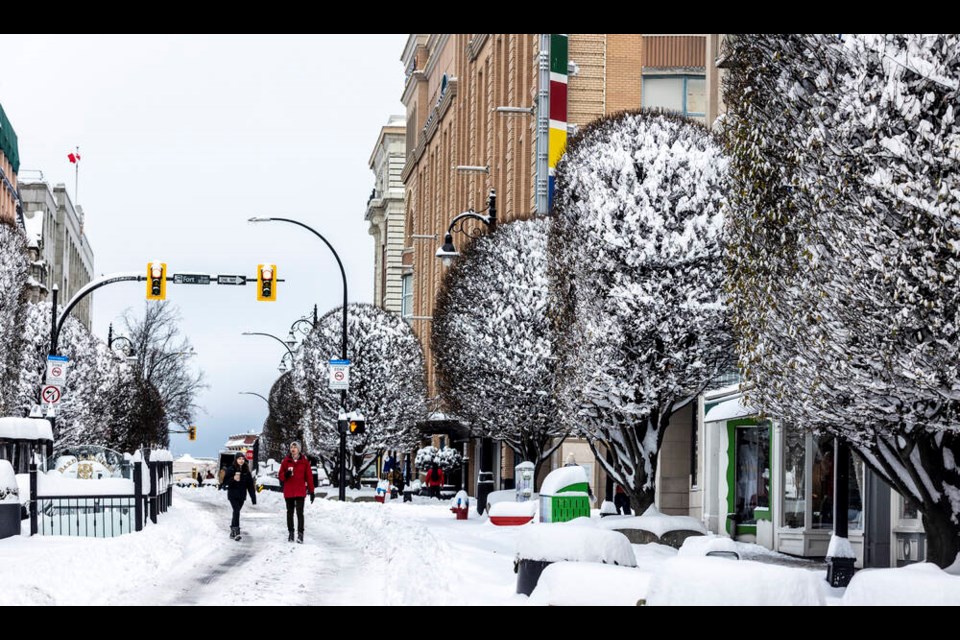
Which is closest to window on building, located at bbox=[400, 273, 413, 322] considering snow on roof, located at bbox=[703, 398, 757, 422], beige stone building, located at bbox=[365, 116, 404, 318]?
beige stone building, located at bbox=[365, 116, 404, 318]

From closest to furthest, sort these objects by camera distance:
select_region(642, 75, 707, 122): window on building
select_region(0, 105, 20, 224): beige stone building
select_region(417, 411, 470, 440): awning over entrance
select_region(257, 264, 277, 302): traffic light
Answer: select_region(257, 264, 277, 302): traffic light
select_region(642, 75, 707, 122): window on building
select_region(417, 411, 470, 440): awning over entrance
select_region(0, 105, 20, 224): beige stone building

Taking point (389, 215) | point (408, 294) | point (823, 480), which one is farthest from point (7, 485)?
point (389, 215)

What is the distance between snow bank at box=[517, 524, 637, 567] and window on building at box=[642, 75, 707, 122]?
1476 inches

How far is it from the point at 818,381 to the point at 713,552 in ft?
6.18

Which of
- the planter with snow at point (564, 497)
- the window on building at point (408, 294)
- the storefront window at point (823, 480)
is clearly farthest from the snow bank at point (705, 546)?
the window on building at point (408, 294)

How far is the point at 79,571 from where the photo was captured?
15852 mm

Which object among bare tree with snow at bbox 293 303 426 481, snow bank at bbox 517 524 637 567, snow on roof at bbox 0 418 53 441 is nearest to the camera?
snow bank at bbox 517 524 637 567

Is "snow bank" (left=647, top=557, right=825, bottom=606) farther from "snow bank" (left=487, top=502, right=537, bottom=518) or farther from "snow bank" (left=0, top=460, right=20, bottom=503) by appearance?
"snow bank" (left=487, top=502, right=537, bottom=518)

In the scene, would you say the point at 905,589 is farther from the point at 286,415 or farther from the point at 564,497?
the point at 286,415

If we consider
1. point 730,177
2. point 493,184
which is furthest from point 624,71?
point 730,177

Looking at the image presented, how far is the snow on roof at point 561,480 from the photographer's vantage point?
24078mm

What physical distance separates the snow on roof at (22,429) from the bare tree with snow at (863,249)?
15.7 m

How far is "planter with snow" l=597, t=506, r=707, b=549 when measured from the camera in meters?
23.4
